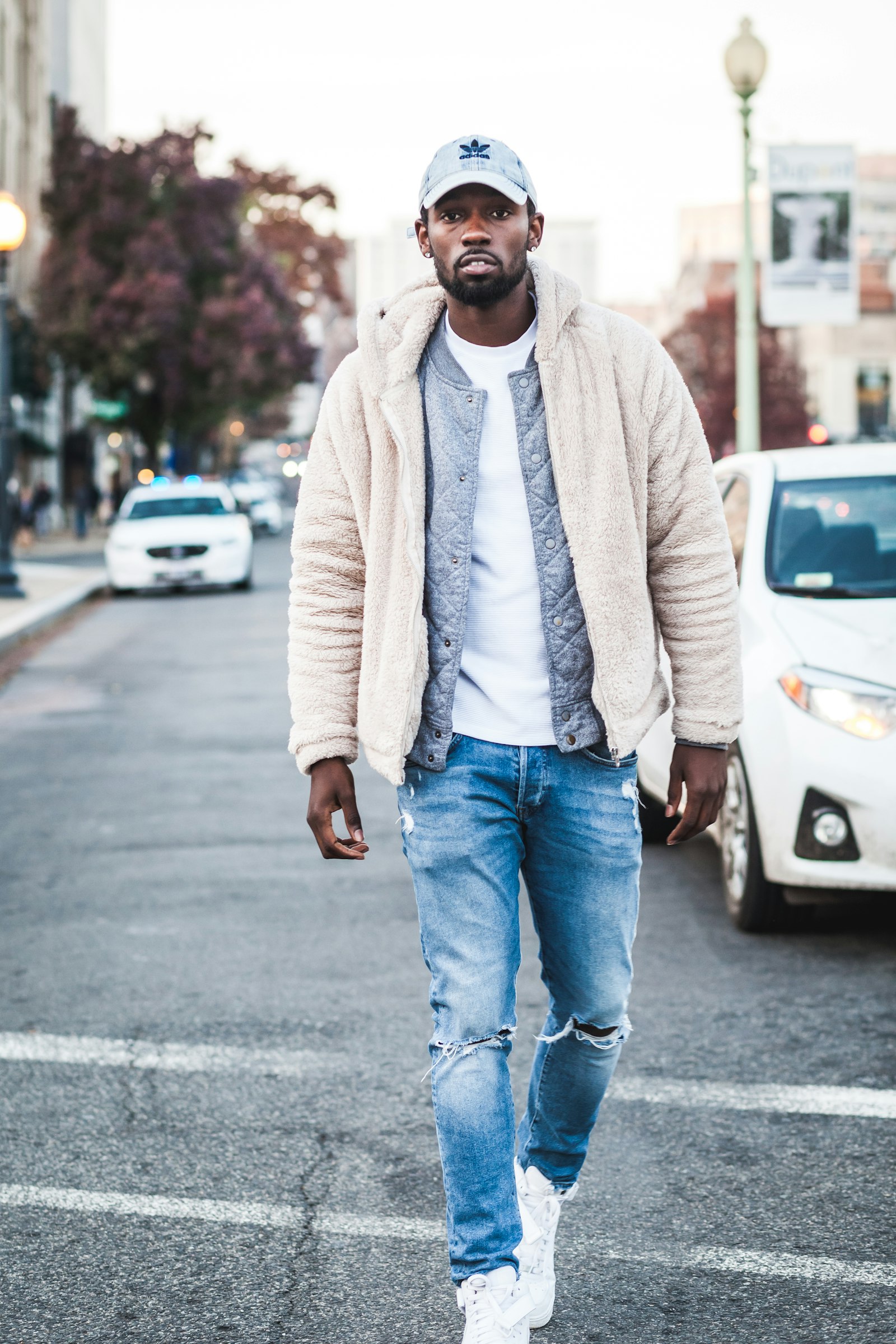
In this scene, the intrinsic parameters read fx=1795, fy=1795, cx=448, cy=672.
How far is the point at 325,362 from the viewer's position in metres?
175

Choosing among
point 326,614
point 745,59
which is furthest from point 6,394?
point 326,614

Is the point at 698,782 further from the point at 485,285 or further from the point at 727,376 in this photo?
the point at 727,376

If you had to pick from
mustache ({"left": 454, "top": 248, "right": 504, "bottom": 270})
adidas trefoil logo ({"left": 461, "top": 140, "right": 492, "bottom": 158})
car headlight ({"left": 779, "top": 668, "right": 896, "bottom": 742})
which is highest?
adidas trefoil logo ({"left": 461, "top": 140, "right": 492, "bottom": 158})

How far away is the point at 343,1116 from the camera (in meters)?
4.36

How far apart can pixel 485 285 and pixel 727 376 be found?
69.4 meters

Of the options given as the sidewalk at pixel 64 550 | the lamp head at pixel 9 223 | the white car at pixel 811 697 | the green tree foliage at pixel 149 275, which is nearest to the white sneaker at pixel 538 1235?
the white car at pixel 811 697

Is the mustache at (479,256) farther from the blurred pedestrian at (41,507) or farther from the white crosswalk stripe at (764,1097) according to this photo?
the blurred pedestrian at (41,507)

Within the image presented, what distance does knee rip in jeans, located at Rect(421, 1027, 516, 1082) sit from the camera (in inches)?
117

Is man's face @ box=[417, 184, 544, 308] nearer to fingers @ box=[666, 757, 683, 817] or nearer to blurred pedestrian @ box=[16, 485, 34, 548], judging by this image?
fingers @ box=[666, 757, 683, 817]

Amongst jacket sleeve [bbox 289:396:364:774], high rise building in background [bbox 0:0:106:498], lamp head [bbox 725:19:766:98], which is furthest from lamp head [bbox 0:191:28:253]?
high rise building in background [bbox 0:0:106:498]

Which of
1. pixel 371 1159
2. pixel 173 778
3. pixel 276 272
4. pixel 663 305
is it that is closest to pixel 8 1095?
pixel 371 1159

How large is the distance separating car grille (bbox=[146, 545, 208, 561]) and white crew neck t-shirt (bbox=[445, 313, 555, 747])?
Result: 883 inches

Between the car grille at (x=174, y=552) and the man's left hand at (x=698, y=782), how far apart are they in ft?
73.3

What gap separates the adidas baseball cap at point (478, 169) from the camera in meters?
2.94
